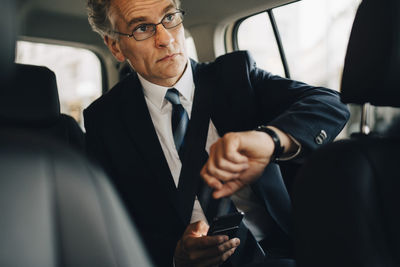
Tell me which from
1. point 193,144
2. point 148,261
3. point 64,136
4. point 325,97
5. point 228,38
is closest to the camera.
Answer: point 148,261

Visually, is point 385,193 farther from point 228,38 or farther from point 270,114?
point 228,38

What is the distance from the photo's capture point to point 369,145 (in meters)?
0.90

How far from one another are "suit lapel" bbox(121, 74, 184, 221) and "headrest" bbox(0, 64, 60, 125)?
0.26 metres

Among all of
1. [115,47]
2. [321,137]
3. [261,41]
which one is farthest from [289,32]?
[321,137]

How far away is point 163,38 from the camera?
148cm

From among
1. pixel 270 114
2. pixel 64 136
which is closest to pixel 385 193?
pixel 270 114

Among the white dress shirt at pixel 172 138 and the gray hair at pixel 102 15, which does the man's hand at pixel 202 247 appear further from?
the gray hair at pixel 102 15

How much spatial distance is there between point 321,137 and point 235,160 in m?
0.30

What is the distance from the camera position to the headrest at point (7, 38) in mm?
675

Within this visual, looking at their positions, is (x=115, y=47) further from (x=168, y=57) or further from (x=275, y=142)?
(x=275, y=142)

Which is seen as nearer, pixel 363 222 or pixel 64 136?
pixel 363 222

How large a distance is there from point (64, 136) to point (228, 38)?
43.2 inches

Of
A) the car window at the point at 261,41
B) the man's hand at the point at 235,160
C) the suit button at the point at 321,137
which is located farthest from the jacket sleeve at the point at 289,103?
the car window at the point at 261,41

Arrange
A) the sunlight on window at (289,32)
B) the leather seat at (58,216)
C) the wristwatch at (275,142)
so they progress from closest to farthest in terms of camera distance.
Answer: the leather seat at (58,216) < the wristwatch at (275,142) < the sunlight on window at (289,32)
